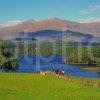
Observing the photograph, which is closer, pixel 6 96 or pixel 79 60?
pixel 6 96

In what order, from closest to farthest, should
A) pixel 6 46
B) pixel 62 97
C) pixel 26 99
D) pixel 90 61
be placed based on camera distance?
pixel 26 99
pixel 62 97
pixel 6 46
pixel 90 61

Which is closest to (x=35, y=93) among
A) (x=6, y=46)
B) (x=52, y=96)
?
(x=52, y=96)

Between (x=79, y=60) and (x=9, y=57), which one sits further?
(x=79, y=60)

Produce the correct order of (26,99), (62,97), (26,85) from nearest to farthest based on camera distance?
(26,99) < (62,97) < (26,85)

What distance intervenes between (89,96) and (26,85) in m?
9.68

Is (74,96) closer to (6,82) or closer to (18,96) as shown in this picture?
(18,96)

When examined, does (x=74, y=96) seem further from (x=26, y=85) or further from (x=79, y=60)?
(x=79, y=60)

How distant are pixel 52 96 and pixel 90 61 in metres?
147

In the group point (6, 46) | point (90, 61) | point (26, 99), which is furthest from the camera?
point (90, 61)

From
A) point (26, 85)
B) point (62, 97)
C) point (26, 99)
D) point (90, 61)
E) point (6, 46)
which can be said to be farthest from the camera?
point (90, 61)

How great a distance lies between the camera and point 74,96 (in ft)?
114

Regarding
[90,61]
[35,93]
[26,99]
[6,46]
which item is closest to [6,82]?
[35,93]

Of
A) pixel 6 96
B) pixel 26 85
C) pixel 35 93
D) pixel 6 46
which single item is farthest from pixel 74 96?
pixel 6 46

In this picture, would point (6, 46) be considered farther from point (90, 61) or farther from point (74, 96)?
point (90, 61)
